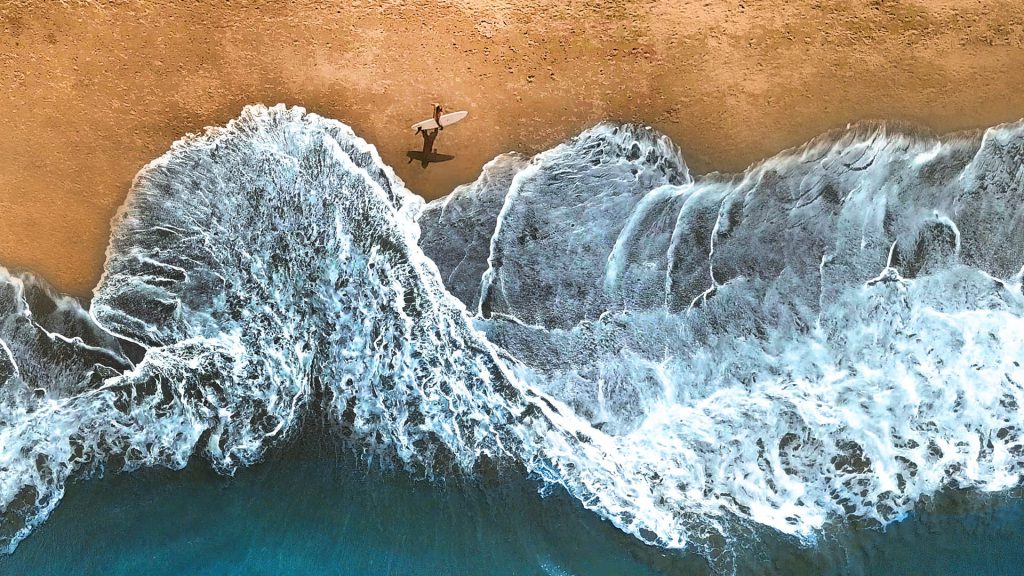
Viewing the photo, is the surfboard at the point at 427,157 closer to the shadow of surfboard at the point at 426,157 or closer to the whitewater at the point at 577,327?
the shadow of surfboard at the point at 426,157

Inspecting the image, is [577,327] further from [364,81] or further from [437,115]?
[364,81]

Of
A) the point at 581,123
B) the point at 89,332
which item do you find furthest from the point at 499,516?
the point at 89,332

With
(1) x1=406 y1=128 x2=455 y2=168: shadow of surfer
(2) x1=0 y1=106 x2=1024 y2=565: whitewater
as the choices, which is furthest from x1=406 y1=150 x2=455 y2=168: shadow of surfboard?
(2) x1=0 y1=106 x2=1024 y2=565: whitewater

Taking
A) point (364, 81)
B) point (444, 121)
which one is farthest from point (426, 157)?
point (364, 81)

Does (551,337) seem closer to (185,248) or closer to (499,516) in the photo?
(499,516)

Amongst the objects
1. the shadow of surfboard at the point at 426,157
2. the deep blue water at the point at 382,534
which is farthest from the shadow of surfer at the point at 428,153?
the deep blue water at the point at 382,534

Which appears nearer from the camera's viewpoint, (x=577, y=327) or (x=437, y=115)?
(x=437, y=115)

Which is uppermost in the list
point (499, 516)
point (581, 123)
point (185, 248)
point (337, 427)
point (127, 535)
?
point (581, 123)
